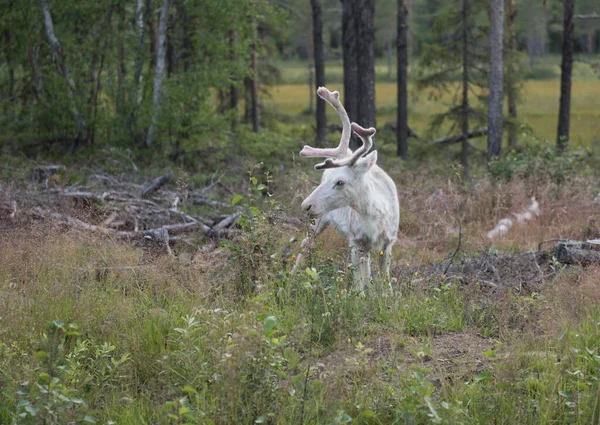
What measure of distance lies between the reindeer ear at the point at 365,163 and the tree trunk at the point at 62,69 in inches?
498

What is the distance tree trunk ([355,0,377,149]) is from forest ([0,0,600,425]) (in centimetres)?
7

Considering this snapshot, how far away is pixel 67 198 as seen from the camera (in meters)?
12.1

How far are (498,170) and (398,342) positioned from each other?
11037mm

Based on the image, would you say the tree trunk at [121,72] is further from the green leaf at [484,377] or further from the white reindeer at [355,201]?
the green leaf at [484,377]

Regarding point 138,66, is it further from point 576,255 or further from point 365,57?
point 576,255

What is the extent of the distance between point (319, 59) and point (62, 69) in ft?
31.4

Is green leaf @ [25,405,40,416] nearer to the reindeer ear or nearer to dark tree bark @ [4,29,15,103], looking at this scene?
the reindeer ear

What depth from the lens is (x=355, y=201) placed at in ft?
29.1

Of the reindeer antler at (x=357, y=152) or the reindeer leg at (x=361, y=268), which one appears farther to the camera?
the reindeer antler at (x=357, y=152)

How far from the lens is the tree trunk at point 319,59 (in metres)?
25.2

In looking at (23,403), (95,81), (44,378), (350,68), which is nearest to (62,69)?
(95,81)

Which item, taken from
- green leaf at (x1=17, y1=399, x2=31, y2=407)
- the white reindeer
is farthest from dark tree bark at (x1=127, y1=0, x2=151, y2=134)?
green leaf at (x1=17, y1=399, x2=31, y2=407)

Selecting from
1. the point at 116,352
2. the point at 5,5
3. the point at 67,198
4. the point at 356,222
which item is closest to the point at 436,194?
the point at 356,222

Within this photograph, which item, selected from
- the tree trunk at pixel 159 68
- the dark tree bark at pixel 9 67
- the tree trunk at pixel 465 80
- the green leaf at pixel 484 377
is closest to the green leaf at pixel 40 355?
the green leaf at pixel 484 377
